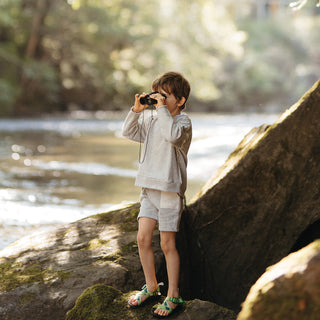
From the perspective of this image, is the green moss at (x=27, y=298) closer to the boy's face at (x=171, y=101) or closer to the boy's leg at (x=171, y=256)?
the boy's leg at (x=171, y=256)

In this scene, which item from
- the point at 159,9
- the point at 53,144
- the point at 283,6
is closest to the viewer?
the point at 53,144

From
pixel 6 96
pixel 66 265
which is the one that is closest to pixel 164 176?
pixel 66 265

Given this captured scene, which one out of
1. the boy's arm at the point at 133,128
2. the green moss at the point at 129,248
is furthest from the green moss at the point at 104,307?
the boy's arm at the point at 133,128

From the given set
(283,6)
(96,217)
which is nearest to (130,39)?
(96,217)

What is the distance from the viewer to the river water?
8000 millimetres

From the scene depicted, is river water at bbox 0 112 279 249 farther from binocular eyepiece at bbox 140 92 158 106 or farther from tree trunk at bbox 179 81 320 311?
binocular eyepiece at bbox 140 92 158 106

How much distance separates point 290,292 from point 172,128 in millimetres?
1476

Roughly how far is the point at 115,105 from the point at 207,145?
1851cm

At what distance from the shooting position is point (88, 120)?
2931cm

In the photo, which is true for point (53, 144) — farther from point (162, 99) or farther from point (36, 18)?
point (162, 99)

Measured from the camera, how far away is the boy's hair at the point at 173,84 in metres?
3.55

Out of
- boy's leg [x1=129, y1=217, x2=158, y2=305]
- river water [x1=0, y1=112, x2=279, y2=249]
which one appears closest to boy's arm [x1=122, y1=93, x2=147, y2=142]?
boy's leg [x1=129, y1=217, x2=158, y2=305]

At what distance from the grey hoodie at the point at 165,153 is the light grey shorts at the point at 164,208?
0.07 m

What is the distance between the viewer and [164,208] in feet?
11.3
